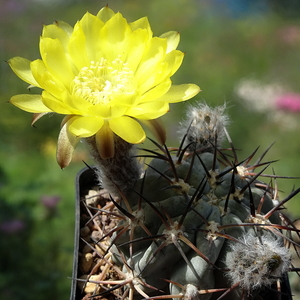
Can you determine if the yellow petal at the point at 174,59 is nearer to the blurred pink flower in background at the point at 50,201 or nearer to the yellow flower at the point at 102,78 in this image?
the yellow flower at the point at 102,78

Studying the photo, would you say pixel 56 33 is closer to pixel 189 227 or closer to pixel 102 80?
pixel 102 80

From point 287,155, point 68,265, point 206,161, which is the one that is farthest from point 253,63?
point 206,161

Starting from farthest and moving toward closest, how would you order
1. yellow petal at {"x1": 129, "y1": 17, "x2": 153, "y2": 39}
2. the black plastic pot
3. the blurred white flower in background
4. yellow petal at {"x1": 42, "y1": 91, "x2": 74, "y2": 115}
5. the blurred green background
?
the blurred white flower in background
the blurred green background
the black plastic pot
yellow petal at {"x1": 129, "y1": 17, "x2": 153, "y2": 39}
yellow petal at {"x1": 42, "y1": 91, "x2": 74, "y2": 115}

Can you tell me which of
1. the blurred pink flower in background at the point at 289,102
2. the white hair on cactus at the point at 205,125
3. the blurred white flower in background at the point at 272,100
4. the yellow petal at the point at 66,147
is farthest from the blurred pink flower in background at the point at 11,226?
the blurred pink flower in background at the point at 289,102

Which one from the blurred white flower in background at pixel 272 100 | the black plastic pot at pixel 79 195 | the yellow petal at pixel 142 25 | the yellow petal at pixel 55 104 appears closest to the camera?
the yellow petal at pixel 55 104

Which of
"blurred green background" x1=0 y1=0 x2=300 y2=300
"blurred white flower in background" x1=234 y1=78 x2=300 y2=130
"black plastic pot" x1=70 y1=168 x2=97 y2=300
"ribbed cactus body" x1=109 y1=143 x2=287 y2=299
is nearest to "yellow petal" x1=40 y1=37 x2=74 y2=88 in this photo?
"ribbed cactus body" x1=109 y1=143 x2=287 y2=299

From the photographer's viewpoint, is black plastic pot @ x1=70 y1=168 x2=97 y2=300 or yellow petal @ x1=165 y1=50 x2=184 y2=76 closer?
yellow petal @ x1=165 y1=50 x2=184 y2=76

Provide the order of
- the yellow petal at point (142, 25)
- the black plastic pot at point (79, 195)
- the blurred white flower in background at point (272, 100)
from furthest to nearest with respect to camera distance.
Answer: the blurred white flower in background at point (272, 100)
the black plastic pot at point (79, 195)
the yellow petal at point (142, 25)

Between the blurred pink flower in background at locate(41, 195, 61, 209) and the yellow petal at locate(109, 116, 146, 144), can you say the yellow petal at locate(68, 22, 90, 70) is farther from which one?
the blurred pink flower in background at locate(41, 195, 61, 209)
